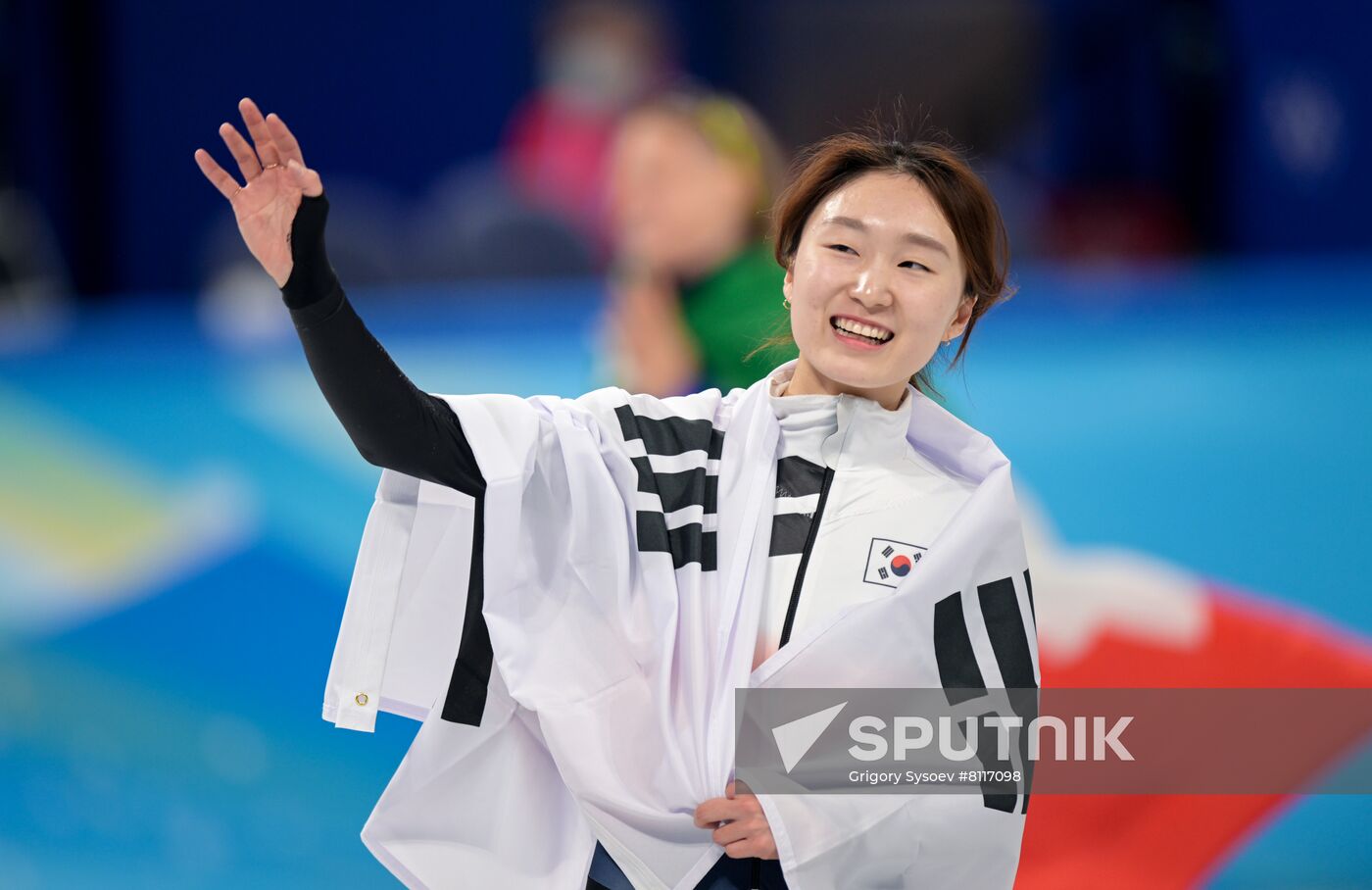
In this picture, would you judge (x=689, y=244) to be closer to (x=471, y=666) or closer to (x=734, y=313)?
(x=734, y=313)

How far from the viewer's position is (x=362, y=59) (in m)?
8.12

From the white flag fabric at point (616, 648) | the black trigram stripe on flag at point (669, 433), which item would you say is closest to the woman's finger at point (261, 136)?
the white flag fabric at point (616, 648)

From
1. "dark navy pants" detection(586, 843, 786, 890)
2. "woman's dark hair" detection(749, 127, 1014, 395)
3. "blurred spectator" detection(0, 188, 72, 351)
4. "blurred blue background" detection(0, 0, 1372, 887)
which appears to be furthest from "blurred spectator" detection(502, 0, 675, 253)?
"dark navy pants" detection(586, 843, 786, 890)

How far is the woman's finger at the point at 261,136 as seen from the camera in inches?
64.0

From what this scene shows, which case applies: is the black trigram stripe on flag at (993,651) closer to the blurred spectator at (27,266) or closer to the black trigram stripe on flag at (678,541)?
the black trigram stripe on flag at (678,541)

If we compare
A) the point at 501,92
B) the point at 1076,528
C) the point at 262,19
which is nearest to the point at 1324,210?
the point at 1076,528

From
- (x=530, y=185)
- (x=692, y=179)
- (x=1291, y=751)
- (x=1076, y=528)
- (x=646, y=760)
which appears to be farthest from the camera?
(x=530, y=185)

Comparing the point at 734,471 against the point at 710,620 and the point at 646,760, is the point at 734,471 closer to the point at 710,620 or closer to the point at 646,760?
the point at 710,620

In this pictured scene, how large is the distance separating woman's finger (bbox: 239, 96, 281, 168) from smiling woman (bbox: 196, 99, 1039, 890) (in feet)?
0.04

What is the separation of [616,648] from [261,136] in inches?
28.9

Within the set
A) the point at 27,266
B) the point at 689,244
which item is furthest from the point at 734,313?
the point at 27,266

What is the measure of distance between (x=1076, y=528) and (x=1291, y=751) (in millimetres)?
1229

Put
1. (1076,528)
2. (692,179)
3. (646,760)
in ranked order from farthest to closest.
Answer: (1076,528) < (692,179) < (646,760)

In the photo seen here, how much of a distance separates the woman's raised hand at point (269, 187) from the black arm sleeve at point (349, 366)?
0.05 ft
